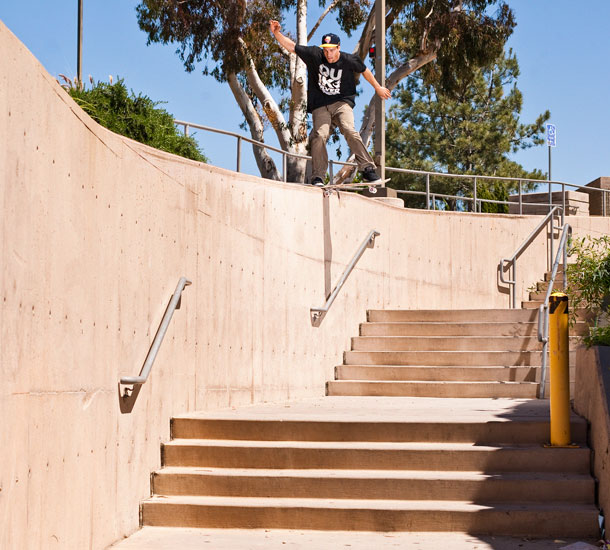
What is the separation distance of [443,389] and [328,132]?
3.45 m

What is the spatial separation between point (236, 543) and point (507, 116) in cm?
3970

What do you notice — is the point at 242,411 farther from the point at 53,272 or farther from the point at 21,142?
the point at 21,142

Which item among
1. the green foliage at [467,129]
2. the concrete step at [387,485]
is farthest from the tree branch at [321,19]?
the concrete step at [387,485]

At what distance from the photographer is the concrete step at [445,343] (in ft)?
36.9

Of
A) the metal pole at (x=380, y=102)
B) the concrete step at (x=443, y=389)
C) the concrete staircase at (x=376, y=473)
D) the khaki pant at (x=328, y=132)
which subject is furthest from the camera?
the metal pole at (x=380, y=102)

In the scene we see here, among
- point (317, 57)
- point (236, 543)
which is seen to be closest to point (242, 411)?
point (236, 543)

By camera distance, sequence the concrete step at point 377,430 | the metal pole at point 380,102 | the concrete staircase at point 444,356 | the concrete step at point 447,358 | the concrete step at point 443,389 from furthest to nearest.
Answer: the metal pole at point 380,102 → the concrete step at point 447,358 → the concrete staircase at point 444,356 → the concrete step at point 443,389 → the concrete step at point 377,430

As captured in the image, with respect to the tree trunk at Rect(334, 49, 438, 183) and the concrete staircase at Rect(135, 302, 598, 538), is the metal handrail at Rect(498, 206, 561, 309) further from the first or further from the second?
the tree trunk at Rect(334, 49, 438, 183)

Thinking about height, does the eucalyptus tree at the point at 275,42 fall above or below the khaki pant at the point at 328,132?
above

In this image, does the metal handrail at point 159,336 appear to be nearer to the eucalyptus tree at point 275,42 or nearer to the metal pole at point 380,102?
the metal pole at point 380,102

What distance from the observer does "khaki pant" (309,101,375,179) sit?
37.4 feet

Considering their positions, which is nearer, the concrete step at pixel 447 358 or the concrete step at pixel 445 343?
the concrete step at pixel 447 358

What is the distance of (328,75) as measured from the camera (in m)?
11.3

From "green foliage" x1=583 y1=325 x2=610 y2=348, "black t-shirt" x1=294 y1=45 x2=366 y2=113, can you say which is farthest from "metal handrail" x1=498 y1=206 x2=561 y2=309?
"green foliage" x1=583 y1=325 x2=610 y2=348
